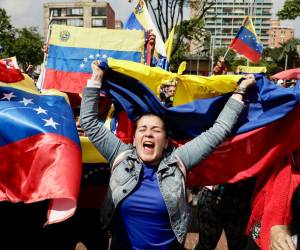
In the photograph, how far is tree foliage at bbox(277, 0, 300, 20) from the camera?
1975 cm

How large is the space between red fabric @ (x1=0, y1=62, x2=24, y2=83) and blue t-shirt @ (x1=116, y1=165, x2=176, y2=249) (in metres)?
1.21

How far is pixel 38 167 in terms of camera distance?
276 centimetres

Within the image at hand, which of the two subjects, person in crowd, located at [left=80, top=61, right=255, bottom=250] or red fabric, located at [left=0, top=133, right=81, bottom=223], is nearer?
red fabric, located at [left=0, top=133, right=81, bottom=223]

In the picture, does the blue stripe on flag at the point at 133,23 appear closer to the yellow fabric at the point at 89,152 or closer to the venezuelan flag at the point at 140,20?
the venezuelan flag at the point at 140,20

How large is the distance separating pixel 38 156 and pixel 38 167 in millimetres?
74

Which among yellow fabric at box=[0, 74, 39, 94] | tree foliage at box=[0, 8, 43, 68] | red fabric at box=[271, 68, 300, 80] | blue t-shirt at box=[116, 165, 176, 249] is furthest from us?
tree foliage at box=[0, 8, 43, 68]

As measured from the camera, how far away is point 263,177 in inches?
136

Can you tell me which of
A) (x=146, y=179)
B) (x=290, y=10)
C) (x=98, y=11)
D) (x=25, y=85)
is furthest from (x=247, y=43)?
(x=98, y=11)

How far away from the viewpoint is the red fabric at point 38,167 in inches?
104

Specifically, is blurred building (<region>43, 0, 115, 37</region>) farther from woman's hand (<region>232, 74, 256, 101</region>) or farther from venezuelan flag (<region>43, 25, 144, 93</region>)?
woman's hand (<region>232, 74, 256, 101</region>)

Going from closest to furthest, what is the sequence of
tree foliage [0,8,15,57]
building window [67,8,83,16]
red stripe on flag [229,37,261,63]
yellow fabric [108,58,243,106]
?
1. yellow fabric [108,58,243,106]
2. red stripe on flag [229,37,261,63]
3. tree foliage [0,8,15,57]
4. building window [67,8,83,16]

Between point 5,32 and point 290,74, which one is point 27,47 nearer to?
point 5,32

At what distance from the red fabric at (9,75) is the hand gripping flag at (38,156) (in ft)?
1.14

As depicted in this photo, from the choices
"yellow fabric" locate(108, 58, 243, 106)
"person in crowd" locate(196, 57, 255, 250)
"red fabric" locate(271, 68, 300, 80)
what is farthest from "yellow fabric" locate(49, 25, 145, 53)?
"person in crowd" locate(196, 57, 255, 250)
